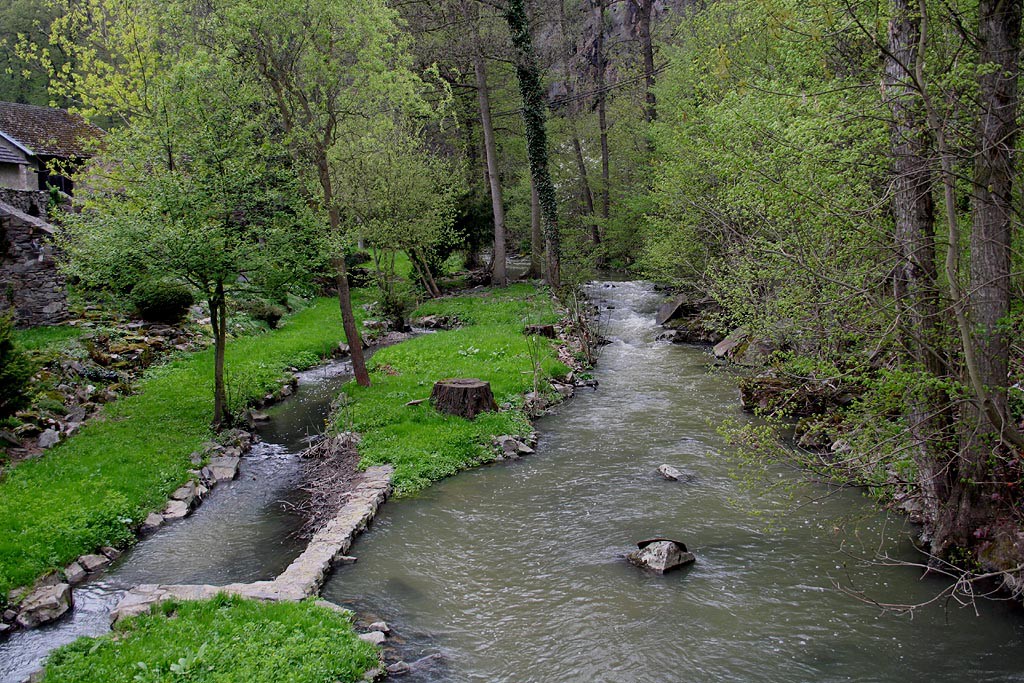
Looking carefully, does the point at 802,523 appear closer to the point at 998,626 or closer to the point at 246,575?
the point at 998,626

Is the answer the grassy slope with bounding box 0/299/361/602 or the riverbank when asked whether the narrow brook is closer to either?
the riverbank

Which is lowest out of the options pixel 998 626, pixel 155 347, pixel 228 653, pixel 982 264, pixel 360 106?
pixel 998 626

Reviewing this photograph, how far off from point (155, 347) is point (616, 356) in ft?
48.0

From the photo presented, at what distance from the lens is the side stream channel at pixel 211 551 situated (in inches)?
316

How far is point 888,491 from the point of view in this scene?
350 inches

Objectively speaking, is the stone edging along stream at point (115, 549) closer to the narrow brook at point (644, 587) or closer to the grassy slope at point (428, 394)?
the grassy slope at point (428, 394)

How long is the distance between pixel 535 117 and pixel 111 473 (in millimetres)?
21715

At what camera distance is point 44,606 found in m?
8.39

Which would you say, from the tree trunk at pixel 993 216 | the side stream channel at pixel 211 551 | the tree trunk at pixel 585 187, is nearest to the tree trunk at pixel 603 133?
the tree trunk at pixel 585 187

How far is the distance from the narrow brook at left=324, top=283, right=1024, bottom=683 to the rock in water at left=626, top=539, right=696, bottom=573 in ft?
0.56

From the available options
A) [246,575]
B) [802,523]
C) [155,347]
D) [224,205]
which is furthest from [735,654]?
[155,347]

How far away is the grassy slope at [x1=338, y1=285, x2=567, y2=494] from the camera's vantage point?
13.5 m

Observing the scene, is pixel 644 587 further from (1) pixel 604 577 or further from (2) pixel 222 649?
(2) pixel 222 649

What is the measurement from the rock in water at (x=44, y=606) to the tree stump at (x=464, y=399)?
8.18 m
